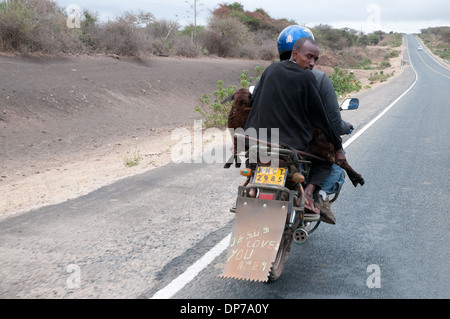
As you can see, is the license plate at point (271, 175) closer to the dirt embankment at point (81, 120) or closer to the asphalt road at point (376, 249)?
the asphalt road at point (376, 249)

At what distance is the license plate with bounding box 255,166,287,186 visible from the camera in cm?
375

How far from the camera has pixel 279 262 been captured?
153 inches

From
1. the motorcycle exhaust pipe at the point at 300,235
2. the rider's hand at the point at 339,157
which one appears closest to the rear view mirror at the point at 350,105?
the rider's hand at the point at 339,157

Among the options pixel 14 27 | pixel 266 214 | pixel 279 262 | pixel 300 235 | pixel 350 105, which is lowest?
pixel 279 262

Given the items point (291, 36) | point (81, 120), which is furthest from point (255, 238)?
point (81, 120)

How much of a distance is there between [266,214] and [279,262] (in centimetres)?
49

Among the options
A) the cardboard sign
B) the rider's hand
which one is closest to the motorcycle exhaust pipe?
the cardboard sign

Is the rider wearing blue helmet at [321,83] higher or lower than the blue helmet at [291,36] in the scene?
lower

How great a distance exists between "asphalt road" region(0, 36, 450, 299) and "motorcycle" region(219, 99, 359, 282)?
0.37 metres

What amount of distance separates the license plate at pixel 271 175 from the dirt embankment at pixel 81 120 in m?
3.93

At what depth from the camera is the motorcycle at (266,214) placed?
→ 3.55 metres

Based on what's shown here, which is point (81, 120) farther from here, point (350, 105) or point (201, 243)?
point (350, 105)
